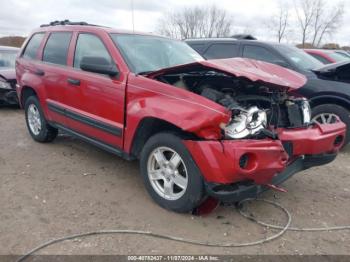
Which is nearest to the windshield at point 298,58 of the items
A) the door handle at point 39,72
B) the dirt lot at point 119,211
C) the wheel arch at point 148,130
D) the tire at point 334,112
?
the tire at point 334,112

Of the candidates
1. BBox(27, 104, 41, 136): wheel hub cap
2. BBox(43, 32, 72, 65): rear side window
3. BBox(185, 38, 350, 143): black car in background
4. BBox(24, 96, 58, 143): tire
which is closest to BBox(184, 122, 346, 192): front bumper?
BBox(185, 38, 350, 143): black car in background

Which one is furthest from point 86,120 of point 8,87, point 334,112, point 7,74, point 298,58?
point 7,74

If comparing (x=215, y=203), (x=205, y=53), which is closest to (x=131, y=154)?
(x=215, y=203)

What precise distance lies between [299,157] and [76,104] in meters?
2.71

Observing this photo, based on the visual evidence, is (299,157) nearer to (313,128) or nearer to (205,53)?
(313,128)

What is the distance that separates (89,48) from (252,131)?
7.82 feet

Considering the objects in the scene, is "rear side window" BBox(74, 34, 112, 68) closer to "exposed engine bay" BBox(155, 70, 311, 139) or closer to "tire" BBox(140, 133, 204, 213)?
Result: "exposed engine bay" BBox(155, 70, 311, 139)

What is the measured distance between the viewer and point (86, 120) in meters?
4.33

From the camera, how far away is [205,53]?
24.8 ft

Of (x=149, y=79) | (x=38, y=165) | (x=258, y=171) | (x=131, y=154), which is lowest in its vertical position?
(x=38, y=165)

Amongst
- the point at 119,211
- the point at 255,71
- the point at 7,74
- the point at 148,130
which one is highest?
the point at 255,71

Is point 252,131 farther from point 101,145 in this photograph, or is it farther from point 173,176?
point 101,145

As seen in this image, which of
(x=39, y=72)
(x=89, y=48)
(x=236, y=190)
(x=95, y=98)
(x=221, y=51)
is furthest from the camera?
(x=221, y=51)

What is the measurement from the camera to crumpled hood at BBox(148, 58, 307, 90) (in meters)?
3.15
